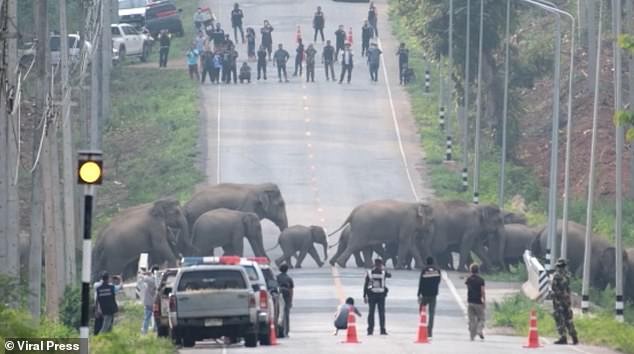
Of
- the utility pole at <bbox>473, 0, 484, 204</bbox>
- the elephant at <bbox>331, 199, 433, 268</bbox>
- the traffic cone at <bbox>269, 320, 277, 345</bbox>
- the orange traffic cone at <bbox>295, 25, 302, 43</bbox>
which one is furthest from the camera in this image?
the orange traffic cone at <bbox>295, 25, 302, 43</bbox>

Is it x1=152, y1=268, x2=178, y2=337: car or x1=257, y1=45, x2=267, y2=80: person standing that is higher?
x1=257, y1=45, x2=267, y2=80: person standing

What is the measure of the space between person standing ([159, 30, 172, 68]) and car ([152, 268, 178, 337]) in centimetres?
5185

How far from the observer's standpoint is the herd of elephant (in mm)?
59906

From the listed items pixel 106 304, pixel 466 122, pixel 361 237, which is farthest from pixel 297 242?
pixel 106 304

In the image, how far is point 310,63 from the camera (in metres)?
92.5

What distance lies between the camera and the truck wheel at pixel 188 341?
39594mm

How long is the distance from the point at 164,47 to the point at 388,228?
34.0 m

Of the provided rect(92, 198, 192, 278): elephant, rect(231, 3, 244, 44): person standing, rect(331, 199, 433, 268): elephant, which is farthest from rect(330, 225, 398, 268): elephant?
rect(231, 3, 244, 44): person standing

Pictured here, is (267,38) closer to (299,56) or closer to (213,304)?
(299,56)

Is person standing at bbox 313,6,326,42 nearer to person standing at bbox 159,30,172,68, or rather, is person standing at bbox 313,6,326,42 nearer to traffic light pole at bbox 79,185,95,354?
person standing at bbox 159,30,172,68

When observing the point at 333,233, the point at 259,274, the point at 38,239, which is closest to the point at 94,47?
the point at 333,233

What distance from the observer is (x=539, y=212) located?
72.0 m

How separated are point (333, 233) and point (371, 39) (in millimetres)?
37398

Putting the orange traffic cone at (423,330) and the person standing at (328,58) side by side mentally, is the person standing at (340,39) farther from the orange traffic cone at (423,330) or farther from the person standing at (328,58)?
the orange traffic cone at (423,330)
